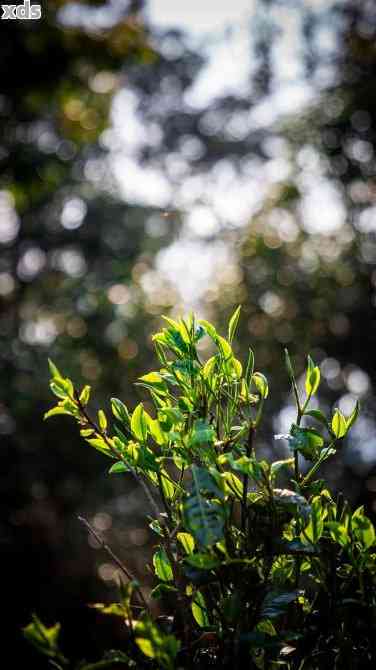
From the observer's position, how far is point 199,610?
2.64ft

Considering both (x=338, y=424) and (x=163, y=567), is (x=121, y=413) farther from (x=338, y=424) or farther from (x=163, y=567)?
(x=338, y=424)

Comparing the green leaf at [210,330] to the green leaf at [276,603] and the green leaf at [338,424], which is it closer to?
the green leaf at [338,424]

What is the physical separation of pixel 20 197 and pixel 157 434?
14.8 feet

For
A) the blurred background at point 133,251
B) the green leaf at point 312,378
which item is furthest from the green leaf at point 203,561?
the blurred background at point 133,251

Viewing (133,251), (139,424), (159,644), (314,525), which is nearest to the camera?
(159,644)

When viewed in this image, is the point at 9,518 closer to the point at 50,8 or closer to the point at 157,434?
the point at 50,8

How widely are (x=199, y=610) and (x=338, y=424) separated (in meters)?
0.38

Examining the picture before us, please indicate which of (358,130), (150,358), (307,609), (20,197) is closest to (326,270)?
(358,130)

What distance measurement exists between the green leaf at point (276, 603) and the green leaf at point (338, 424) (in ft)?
0.83

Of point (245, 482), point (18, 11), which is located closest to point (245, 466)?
point (245, 482)

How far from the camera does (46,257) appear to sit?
9.31m

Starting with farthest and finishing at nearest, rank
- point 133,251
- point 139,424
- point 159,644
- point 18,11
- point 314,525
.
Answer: point 133,251
point 18,11
point 139,424
point 314,525
point 159,644

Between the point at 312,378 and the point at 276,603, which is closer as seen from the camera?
the point at 276,603

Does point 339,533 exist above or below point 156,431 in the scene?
below
